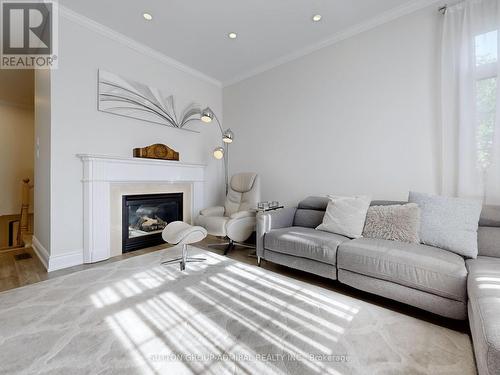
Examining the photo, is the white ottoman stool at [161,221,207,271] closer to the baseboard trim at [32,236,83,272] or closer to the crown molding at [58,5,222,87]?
the baseboard trim at [32,236,83,272]

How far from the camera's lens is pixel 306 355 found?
121 cm

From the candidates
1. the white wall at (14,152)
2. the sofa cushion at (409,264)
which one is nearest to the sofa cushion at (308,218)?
the sofa cushion at (409,264)

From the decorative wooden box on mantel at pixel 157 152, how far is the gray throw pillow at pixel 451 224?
3.07 m

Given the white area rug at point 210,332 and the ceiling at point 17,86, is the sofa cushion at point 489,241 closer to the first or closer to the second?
the white area rug at point 210,332

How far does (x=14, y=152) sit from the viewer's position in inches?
193

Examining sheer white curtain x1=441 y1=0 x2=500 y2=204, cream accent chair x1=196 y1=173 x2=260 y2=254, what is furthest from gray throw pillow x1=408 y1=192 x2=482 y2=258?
cream accent chair x1=196 y1=173 x2=260 y2=254

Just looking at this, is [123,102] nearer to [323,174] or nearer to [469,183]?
[323,174]

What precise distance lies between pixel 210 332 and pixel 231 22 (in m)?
3.14

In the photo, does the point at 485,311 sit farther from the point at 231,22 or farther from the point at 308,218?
the point at 231,22

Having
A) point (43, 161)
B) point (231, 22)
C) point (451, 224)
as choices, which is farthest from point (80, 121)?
point (451, 224)

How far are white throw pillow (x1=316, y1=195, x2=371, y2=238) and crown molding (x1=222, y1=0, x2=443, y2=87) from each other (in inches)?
79.6

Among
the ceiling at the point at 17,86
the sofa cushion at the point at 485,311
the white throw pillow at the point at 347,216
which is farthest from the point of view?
the ceiling at the point at 17,86

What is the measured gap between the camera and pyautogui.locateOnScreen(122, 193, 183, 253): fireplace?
2939 millimetres

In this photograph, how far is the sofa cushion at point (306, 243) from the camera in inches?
76.1
